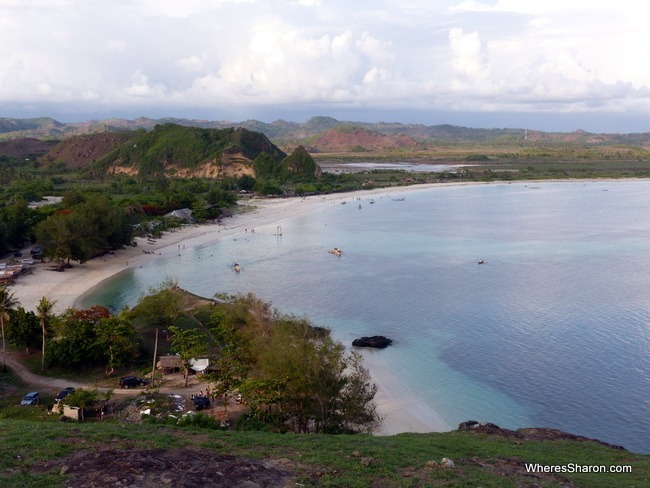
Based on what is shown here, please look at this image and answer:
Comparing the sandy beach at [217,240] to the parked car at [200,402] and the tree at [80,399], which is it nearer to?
the parked car at [200,402]

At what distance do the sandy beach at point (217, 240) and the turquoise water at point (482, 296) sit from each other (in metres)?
1.13

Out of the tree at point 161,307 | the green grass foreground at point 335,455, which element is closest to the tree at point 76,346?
the tree at point 161,307

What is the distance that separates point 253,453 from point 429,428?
41.7ft

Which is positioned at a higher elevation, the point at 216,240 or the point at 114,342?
the point at 114,342

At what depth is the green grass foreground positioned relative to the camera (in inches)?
511

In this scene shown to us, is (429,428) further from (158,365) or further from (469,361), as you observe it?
(158,365)

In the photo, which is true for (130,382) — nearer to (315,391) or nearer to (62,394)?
(62,394)

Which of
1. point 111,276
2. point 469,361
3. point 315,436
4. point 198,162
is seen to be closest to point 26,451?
point 315,436

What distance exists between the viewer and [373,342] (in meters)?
35.3

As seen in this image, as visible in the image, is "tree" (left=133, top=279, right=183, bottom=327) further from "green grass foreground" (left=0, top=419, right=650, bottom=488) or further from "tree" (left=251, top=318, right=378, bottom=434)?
"green grass foreground" (left=0, top=419, right=650, bottom=488)

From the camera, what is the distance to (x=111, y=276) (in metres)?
51.4

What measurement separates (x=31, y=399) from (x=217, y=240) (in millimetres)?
47008

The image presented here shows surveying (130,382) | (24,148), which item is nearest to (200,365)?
(130,382)

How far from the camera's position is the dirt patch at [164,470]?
11.8 m
